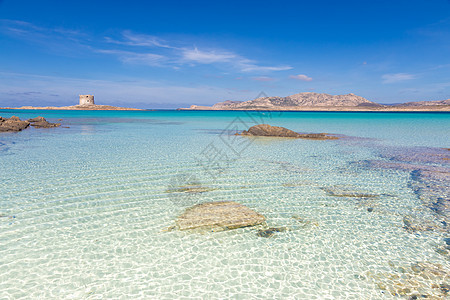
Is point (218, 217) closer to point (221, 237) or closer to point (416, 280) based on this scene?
point (221, 237)

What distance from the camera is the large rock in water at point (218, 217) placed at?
7.29 m

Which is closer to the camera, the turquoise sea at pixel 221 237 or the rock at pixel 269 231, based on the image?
the turquoise sea at pixel 221 237

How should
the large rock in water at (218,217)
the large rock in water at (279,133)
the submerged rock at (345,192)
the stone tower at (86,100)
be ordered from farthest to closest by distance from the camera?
the stone tower at (86,100) < the large rock in water at (279,133) < the submerged rock at (345,192) < the large rock in water at (218,217)

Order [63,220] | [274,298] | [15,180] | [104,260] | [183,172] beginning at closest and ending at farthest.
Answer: [274,298]
[104,260]
[63,220]
[15,180]
[183,172]

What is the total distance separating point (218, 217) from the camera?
25.0 ft

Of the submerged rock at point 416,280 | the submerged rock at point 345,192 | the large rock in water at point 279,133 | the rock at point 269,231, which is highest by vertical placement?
the large rock in water at point 279,133

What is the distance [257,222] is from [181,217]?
7.40ft

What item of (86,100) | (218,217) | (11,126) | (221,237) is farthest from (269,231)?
(86,100)

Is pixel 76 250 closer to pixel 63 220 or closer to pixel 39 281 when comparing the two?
pixel 39 281

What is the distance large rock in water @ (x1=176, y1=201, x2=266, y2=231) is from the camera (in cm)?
729

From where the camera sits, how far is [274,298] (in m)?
4.81

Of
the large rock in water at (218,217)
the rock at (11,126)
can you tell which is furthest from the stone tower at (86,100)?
the large rock in water at (218,217)

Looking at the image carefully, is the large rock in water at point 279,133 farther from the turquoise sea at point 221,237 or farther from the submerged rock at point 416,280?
the submerged rock at point 416,280

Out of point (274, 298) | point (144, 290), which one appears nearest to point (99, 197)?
point (144, 290)
